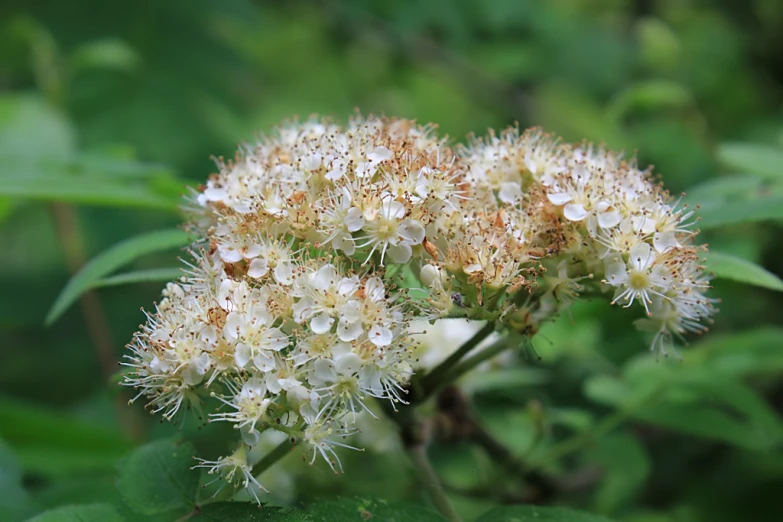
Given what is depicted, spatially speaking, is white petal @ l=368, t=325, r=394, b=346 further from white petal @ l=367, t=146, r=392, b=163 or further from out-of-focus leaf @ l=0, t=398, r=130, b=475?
out-of-focus leaf @ l=0, t=398, r=130, b=475

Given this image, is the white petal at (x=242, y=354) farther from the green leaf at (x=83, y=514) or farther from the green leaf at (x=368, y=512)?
the green leaf at (x=83, y=514)

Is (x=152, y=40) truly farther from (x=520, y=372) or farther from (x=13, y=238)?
(x=520, y=372)

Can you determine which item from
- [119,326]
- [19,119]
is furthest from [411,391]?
[119,326]

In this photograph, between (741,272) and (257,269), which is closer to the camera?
(257,269)

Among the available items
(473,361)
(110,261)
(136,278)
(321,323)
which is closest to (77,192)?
(110,261)

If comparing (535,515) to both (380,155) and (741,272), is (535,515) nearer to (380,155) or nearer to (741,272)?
(741,272)

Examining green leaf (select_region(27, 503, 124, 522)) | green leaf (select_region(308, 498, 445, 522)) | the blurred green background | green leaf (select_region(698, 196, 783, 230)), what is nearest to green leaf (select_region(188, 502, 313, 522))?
green leaf (select_region(308, 498, 445, 522))
